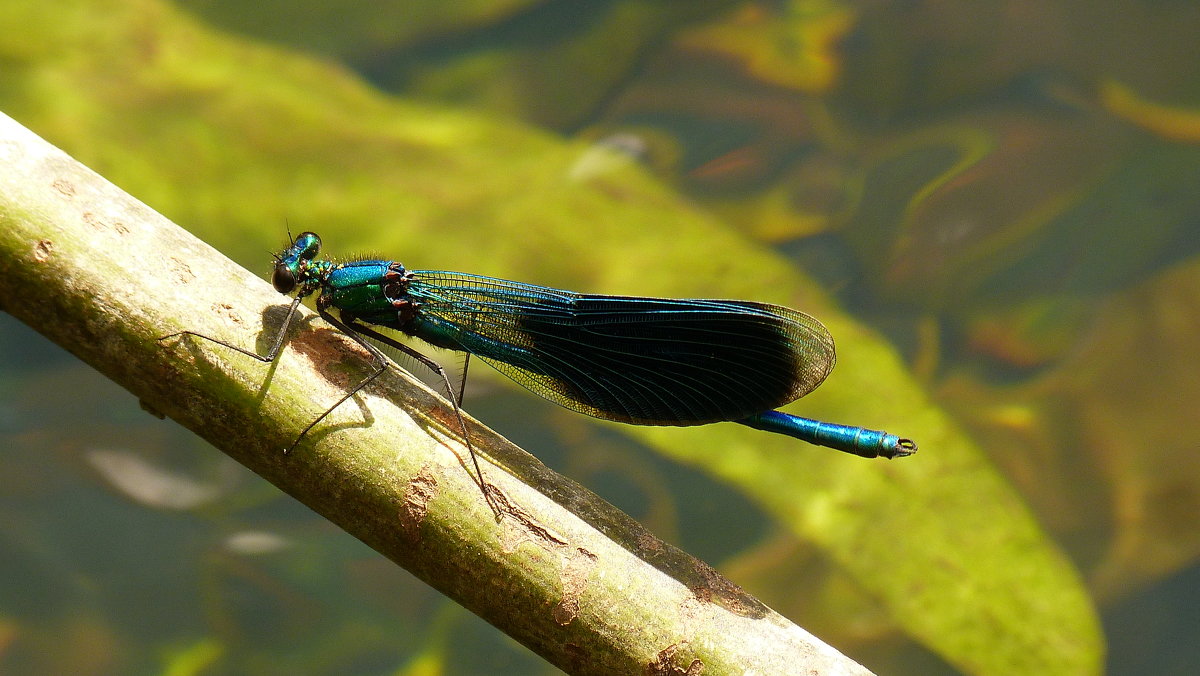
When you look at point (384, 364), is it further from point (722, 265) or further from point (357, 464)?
point (722, 265)

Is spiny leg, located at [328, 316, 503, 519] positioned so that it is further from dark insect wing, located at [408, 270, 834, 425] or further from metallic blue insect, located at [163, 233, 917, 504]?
dark insect wing, located at [408, 270, 834, 425]

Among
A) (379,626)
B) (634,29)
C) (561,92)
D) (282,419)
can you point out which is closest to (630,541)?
(282,419)

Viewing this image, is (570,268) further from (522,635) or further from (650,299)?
Result: (522,635)

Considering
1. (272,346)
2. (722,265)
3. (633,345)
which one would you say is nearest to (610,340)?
(633,345)

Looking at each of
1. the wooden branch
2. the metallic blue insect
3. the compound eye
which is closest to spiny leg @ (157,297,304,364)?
the wooden branch

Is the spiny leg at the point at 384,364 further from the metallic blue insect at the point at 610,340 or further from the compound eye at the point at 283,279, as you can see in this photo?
the compound eye at the point at 283,279

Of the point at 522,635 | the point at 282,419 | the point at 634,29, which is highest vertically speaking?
the point at 634,29

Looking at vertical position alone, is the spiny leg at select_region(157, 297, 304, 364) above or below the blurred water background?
below

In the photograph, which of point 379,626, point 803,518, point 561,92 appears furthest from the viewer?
point 561,92
